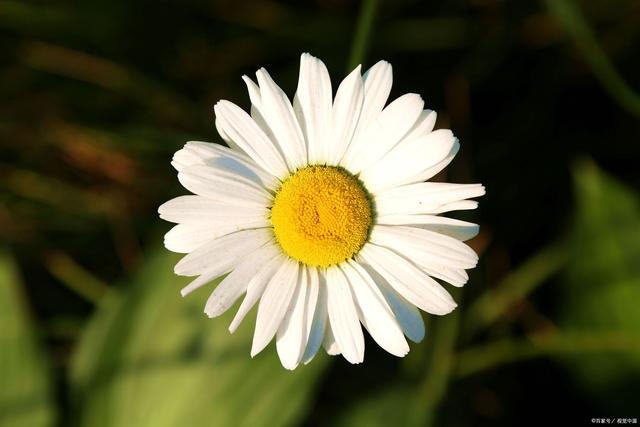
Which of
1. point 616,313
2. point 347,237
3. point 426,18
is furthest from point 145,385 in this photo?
point 426,18

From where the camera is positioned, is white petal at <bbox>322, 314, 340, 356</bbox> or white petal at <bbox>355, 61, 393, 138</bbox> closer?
white petal at <bbox>355, 61, 393, 138</bbox>

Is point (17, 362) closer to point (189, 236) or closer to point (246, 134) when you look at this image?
point (189, 236)

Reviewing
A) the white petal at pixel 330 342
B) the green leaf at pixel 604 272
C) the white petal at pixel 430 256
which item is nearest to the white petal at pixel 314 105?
the white petal at pixel 430 256

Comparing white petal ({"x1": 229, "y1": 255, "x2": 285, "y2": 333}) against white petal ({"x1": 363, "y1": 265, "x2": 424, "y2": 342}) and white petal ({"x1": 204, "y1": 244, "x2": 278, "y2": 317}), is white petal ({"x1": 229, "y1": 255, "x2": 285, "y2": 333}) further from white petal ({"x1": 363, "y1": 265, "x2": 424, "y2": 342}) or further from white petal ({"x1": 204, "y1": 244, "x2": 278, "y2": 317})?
white petal ({"x1": 363, "y1": 265, "x2": 424, "y2": 342})

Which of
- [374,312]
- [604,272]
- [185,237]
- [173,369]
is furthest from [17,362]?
[604,272]

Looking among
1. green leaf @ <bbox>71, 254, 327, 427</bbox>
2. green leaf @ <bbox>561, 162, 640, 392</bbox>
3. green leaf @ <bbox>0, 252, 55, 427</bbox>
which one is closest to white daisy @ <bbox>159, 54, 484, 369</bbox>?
Result: green leaf @ <bbox>71, 254, 327, 427</bbox>

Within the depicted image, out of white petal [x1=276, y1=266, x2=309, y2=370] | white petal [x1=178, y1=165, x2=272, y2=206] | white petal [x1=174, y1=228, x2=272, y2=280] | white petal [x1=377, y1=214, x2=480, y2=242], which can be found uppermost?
white petal [x1=178, y1=165, x2=272, y2=206]

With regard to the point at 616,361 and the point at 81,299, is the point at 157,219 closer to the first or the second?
the point at 81,299

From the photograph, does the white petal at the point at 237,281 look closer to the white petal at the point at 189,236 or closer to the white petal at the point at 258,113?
the white petal at the point at 189,236
